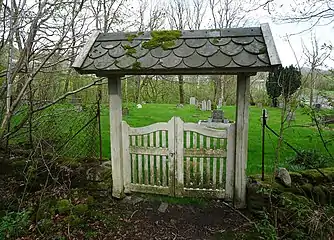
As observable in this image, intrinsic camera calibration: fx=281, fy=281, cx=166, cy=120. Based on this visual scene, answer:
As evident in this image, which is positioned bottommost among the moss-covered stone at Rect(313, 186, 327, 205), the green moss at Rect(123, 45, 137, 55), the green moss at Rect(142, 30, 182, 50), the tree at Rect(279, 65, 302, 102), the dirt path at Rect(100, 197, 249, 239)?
the dirt path at Rect(100, 197, 249, 239)

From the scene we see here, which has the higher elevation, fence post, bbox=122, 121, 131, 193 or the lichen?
the lichen

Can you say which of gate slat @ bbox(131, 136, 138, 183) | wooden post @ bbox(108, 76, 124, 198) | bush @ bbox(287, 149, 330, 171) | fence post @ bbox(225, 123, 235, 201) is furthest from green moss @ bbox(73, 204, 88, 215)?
bush @ bbox(287, 149, 330, 171)

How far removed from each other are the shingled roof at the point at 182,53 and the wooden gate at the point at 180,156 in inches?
38.2

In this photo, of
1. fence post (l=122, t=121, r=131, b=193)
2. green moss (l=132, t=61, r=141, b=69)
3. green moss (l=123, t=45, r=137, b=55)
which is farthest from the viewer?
fence post (l=122, t=121, r=131, b=193)

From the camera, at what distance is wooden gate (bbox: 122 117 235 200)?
4.08m

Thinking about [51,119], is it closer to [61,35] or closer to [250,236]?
[61,35]

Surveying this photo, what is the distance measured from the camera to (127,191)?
4453mm

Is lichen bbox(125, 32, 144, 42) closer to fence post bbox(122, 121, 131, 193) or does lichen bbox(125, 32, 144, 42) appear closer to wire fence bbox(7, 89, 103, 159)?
fence post bbox(122, 121, 131, 193)

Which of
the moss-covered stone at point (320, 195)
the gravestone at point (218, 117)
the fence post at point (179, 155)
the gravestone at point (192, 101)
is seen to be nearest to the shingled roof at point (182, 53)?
the fence post at point (179, 155)

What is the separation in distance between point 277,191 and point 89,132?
11.1ft

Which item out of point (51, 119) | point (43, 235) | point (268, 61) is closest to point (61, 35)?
point (51, 119)

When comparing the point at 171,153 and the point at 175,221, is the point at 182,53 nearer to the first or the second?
the point at 171,153

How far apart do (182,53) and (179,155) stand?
1515mm

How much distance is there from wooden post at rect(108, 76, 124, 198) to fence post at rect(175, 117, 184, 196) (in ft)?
2.81
